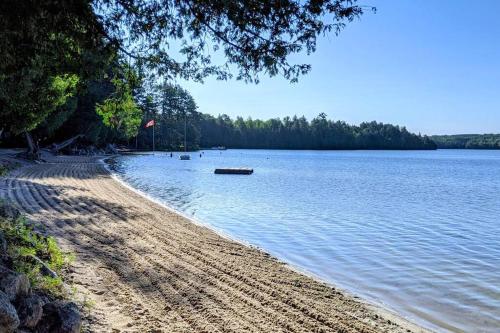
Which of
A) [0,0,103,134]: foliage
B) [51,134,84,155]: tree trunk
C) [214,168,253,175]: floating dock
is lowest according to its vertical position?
[214,168,253,175]: floating dock

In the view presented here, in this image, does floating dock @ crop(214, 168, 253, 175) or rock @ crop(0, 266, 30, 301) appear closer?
rock @ crop(0, 266, 30, 301)

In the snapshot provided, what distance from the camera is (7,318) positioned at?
4.20m

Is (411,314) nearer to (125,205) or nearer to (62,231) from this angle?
(62,231)

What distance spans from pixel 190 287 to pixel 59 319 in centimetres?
358

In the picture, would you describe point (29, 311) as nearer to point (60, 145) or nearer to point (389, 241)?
point (389, 241)

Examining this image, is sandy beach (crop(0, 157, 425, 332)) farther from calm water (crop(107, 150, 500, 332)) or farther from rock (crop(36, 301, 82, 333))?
calm water (crop(107, 150, 500, 332))

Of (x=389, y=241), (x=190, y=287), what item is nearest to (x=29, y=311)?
(x=190, y=287)

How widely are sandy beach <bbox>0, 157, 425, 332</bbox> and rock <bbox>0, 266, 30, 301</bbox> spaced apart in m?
1.08

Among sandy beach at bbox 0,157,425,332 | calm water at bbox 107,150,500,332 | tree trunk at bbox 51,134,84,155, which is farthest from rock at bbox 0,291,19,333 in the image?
tree trunk at bbox 51,134,84,155

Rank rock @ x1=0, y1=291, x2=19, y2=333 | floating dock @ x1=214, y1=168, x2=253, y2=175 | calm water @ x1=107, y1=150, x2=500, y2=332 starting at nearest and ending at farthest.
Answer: rock @ x1=0, y1=291, x2=19, y2=333
calm water @ x1=107, y1=150, x2=500, y2=332
floating dock @ x1=214, y1=168, x2=253, y2=175

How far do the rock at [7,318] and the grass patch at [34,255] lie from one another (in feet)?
5.58

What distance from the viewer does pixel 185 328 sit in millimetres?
6297

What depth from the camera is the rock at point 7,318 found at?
417 centimetres

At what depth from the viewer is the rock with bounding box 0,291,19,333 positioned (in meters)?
4.17
